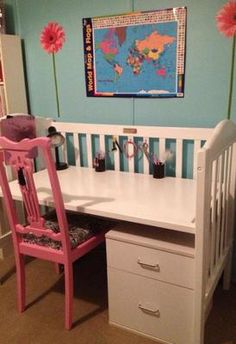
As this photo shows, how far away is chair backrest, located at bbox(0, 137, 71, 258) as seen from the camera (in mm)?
1540

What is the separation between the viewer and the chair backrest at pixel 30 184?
1.54 m

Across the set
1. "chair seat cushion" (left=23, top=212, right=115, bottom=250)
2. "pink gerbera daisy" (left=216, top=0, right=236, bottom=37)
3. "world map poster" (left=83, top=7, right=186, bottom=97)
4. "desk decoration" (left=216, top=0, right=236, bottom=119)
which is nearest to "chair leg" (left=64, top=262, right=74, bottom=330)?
"chair seat cushion" (left=23, top=212, right=115, bottom=250)

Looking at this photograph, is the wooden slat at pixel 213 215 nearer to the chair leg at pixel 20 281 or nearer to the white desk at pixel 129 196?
the white desk at pixel 129 196

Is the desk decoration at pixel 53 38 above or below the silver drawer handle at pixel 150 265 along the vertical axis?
above

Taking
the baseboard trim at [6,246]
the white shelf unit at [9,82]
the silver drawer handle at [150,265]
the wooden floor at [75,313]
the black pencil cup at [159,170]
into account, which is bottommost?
the wooden floor at [75,313]

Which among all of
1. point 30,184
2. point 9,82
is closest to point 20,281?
point 30,184

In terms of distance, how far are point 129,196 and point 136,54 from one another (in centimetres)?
93

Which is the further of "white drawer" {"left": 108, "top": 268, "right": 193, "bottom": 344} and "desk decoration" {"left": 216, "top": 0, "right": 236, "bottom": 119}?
"desk decoration" {"left": 216, "top": 0, "right": 236, "bottom": 119}

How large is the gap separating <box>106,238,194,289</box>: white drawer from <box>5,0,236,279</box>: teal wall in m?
0.87

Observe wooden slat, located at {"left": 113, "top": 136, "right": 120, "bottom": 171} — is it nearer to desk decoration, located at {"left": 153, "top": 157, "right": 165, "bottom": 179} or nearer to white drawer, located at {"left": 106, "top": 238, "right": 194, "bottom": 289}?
desk decoration, located at {"left": 153, "top": 157, "right": 165, "bottom": 179}

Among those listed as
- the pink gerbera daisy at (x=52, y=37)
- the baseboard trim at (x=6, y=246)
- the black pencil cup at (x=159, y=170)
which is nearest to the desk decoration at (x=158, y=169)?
the black pencil cup at (x=159, y=170)

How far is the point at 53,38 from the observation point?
7.87 ft

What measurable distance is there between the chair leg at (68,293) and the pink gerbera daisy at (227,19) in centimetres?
151

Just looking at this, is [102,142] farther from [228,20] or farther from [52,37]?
[228,20]
